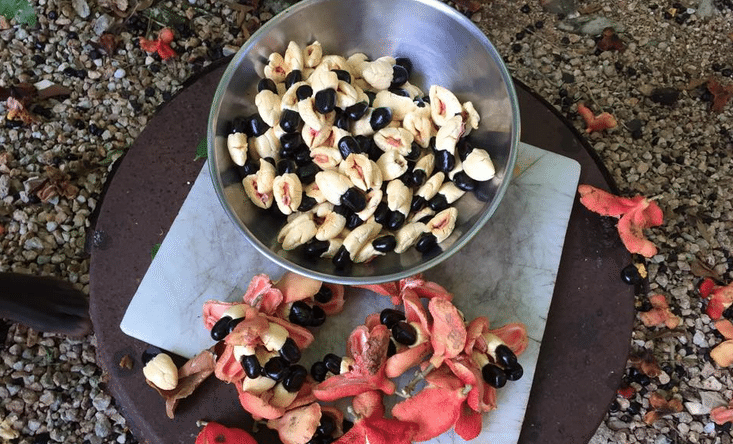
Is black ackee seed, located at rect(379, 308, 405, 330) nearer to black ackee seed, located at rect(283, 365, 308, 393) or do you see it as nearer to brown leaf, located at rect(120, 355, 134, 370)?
black ackee seed, located at rect(283, 365, 308, 393)

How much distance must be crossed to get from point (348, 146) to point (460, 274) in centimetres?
32

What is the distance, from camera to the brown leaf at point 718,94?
1818mm

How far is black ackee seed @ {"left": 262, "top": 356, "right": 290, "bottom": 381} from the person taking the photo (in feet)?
3.57

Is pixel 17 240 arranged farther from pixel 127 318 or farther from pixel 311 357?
pixel 311 357

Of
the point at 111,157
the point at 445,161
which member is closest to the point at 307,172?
the point at 445,161

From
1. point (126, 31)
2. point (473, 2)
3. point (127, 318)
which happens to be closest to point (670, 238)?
point (473, 2)

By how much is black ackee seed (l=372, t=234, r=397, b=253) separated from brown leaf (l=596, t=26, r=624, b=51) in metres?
1.12

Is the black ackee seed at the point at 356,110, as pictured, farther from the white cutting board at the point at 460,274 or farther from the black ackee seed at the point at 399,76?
the white cutting board at the point at 460,274

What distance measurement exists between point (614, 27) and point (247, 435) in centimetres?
154

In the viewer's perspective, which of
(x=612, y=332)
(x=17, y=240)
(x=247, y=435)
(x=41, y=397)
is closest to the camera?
(x=247, y=435)

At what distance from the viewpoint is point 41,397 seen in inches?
61.7

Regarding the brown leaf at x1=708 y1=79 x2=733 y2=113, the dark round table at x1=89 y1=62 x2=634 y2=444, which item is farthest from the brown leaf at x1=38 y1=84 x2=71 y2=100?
the brown leaf at x1=708 y1=79 x2=733 y2=113

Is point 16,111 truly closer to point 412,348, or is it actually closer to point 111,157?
point 111,157

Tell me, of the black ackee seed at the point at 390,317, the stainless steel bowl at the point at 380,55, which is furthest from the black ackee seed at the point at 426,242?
the black ackee seed at the point at 390,317
